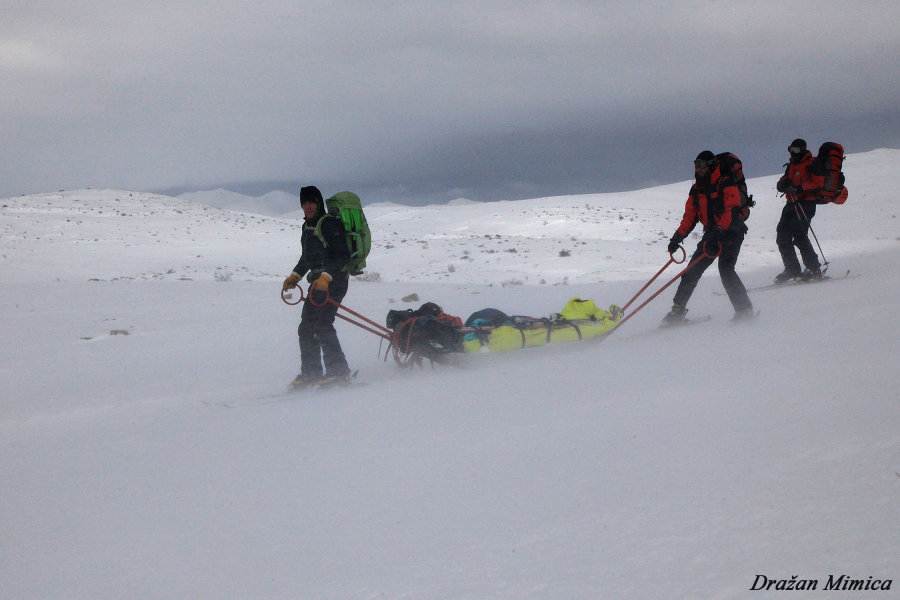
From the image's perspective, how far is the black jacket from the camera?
5406 millimetres

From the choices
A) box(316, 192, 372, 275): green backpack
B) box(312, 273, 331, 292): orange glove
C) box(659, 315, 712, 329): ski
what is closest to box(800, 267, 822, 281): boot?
box(659, 315, 712, 329): ski

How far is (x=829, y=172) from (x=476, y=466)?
26.4 feet

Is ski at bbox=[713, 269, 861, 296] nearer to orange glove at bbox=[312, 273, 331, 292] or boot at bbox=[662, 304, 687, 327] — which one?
boot at bbox=[662, 304, 687, 327]

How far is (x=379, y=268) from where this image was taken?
1941 cm

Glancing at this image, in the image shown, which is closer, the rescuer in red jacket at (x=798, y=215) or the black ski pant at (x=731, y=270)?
the black ski pant at (x=731, y=270)

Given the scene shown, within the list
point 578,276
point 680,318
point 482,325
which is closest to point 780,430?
point 482,325

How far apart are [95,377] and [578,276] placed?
10354 mm

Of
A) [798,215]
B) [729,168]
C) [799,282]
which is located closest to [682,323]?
[729,168]

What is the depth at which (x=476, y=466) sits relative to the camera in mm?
3010

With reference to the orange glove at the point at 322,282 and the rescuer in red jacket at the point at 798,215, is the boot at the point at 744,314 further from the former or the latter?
the orange glove at the point at 322,282

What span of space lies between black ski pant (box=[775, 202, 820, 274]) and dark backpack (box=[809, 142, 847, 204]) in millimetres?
252

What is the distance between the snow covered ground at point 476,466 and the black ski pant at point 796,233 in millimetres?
1012

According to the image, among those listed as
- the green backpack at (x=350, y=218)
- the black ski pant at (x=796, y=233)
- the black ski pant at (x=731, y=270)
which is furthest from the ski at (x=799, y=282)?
the green backpack at (x=350, y=218)

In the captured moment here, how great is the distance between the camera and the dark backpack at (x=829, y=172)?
8523mm
